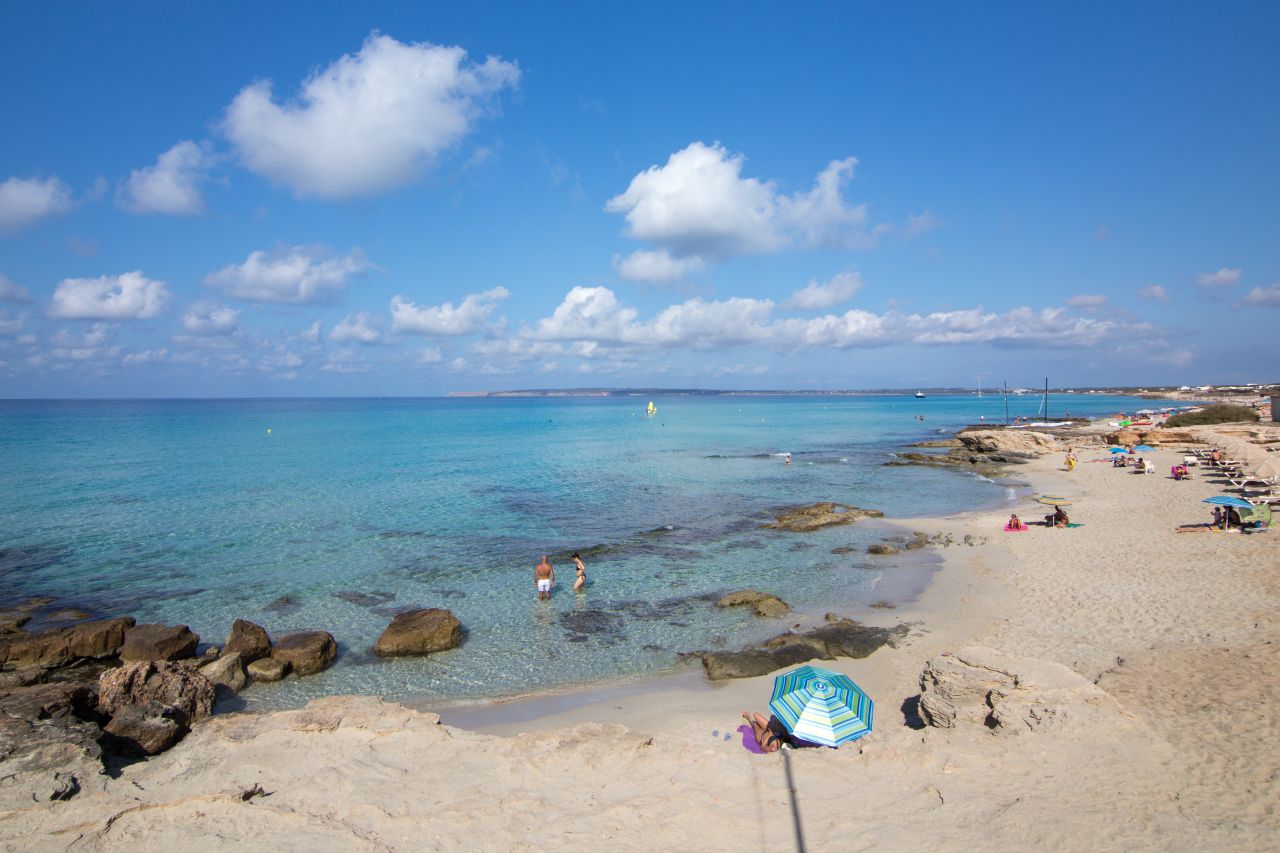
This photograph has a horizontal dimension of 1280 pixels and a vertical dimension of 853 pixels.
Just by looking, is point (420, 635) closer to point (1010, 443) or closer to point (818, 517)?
point (818, 517)

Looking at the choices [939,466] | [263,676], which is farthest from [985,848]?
[939,466]

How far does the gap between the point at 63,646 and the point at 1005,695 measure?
20450 mm

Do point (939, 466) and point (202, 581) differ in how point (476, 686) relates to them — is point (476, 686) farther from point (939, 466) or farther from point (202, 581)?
point (939, 466)

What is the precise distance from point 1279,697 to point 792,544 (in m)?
16.7

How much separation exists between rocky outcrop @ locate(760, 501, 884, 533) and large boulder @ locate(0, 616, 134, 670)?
2389 centimetres

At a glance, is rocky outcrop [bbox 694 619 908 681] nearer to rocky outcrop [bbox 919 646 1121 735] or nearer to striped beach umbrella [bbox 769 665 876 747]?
striped beach umbrella [bbox 769 665 876 747]

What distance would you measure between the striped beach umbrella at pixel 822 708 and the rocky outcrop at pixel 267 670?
1119cm

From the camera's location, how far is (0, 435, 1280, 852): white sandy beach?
25.7ft

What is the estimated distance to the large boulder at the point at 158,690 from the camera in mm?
11688

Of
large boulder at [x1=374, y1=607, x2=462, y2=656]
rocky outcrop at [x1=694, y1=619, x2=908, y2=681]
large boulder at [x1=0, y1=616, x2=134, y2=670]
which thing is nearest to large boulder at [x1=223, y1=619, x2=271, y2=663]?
large boulder at [x1=374, y1=607, x2=462, y2=656]

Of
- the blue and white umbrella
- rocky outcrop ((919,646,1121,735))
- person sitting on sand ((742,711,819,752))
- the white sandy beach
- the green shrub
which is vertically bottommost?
person sitting on sand ((742,711,819,752))

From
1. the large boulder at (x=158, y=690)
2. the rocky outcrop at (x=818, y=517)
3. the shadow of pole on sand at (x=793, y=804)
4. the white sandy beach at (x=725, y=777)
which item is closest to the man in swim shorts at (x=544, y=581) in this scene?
the white sandy beach at (x=725, y=777)

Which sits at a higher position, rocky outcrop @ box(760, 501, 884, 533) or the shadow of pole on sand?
the shadow of pole on sand

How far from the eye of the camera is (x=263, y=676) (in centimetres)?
Result: 1459
